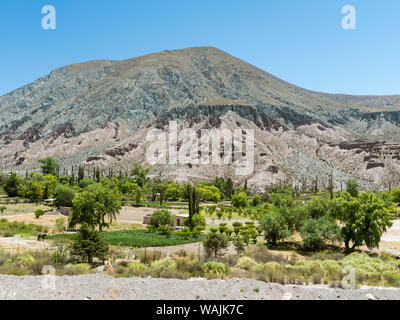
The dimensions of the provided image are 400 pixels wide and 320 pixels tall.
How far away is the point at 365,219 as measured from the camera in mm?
24766

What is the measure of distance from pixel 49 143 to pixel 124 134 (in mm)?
36789

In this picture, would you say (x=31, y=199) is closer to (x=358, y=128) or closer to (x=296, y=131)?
(x=296, y=131)

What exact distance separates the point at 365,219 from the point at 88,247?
20204 mm

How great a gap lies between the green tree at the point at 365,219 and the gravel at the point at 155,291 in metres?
13.3

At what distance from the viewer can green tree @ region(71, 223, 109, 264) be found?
18.1 m

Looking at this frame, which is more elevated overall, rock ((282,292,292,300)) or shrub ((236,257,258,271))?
rock ((282,292,292,300))

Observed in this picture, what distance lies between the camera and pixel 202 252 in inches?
913

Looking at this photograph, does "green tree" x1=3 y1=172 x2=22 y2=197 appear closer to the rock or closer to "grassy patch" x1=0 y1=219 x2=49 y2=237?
"grassy patch" x1=0 y1=219 x2=49 y2=237

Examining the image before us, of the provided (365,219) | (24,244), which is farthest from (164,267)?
(365,219)

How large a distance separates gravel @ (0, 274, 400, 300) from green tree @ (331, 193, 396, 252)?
13331 millimetres

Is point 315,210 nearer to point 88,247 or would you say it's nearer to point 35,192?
point 88,247

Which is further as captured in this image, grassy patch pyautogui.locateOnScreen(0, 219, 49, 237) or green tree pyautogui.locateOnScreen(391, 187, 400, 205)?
green tree pyautogui.locateOnScreen(391, 187, 400, 205)

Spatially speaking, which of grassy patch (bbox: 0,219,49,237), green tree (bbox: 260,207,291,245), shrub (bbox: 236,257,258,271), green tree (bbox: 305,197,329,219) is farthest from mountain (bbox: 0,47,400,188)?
shrub (bbox: 236,257,258,271)
